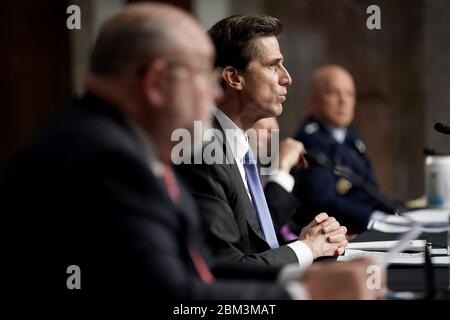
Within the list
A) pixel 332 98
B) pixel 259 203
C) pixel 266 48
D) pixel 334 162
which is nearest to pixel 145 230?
pixel 259 203

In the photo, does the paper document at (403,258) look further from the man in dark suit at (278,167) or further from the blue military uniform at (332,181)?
the blue military uniform at (332,181)

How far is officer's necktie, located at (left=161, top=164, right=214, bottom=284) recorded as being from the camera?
1.34m

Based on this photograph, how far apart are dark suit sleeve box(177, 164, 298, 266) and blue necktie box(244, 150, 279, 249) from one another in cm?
14

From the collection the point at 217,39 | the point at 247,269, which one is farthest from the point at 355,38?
the point at 247,269

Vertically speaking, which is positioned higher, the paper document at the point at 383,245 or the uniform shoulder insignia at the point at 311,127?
the uniform shoulder insignia at the point at 311,127

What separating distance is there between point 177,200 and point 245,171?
1.05 m

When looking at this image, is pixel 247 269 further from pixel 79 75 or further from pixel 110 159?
pixel 79 75

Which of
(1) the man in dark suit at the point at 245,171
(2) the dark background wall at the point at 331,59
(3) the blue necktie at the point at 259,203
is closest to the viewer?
(1) the man in dark suit at the point at 245,171

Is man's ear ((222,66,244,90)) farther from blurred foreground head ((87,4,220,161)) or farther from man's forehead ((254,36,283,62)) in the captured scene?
blurred foreground head ((87,4,220,161))

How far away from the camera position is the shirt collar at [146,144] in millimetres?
1311

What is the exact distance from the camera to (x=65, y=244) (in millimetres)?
1243

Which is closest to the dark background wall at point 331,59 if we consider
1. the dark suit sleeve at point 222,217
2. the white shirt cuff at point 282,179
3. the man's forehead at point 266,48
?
the white shirt cuff at point 282,179

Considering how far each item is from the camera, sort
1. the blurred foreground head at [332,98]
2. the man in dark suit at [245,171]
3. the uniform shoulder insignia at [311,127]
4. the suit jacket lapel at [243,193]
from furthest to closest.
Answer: the blurred foreground head at [332,98] → the uniform shoulder insignia at [311,127] → the suit jacket lapel at [243,193] → the man in dark suit at [245,171]

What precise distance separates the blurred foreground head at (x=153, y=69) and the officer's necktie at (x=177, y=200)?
0.05 m
